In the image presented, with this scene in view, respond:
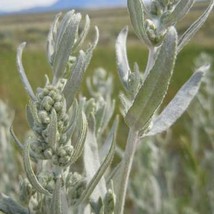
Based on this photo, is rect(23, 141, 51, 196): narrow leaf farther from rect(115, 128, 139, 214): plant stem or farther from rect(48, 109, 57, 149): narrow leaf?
rect(115, 128, 139, 214): plant stem

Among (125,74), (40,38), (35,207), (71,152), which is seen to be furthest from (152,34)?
(40,38)

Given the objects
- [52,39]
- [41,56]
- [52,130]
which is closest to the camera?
[52,130]

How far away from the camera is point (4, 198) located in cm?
107

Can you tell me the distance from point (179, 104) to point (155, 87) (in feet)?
0.50

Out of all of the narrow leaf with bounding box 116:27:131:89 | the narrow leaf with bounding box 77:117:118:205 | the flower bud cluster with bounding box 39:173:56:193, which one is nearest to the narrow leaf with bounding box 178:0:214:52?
the narrow leaf with bounding box 116:27:131:89

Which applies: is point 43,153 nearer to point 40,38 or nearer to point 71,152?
point 71,152

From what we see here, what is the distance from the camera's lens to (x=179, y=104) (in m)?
1.09

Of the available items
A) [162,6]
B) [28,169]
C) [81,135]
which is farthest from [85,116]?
[162,6]

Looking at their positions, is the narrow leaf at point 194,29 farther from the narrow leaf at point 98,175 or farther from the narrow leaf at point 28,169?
the narrow leaf at point 28,169

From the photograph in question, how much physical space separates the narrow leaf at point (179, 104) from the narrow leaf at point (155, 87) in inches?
3.2

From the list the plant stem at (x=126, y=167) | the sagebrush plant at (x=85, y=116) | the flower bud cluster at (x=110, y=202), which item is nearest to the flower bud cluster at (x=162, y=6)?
the sagebrush plant at (x=85, y=116)

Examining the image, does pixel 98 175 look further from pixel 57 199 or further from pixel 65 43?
pixel 65 43

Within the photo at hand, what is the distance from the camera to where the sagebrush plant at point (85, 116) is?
0.96 metres

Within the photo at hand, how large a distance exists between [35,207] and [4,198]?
2.4 inches
